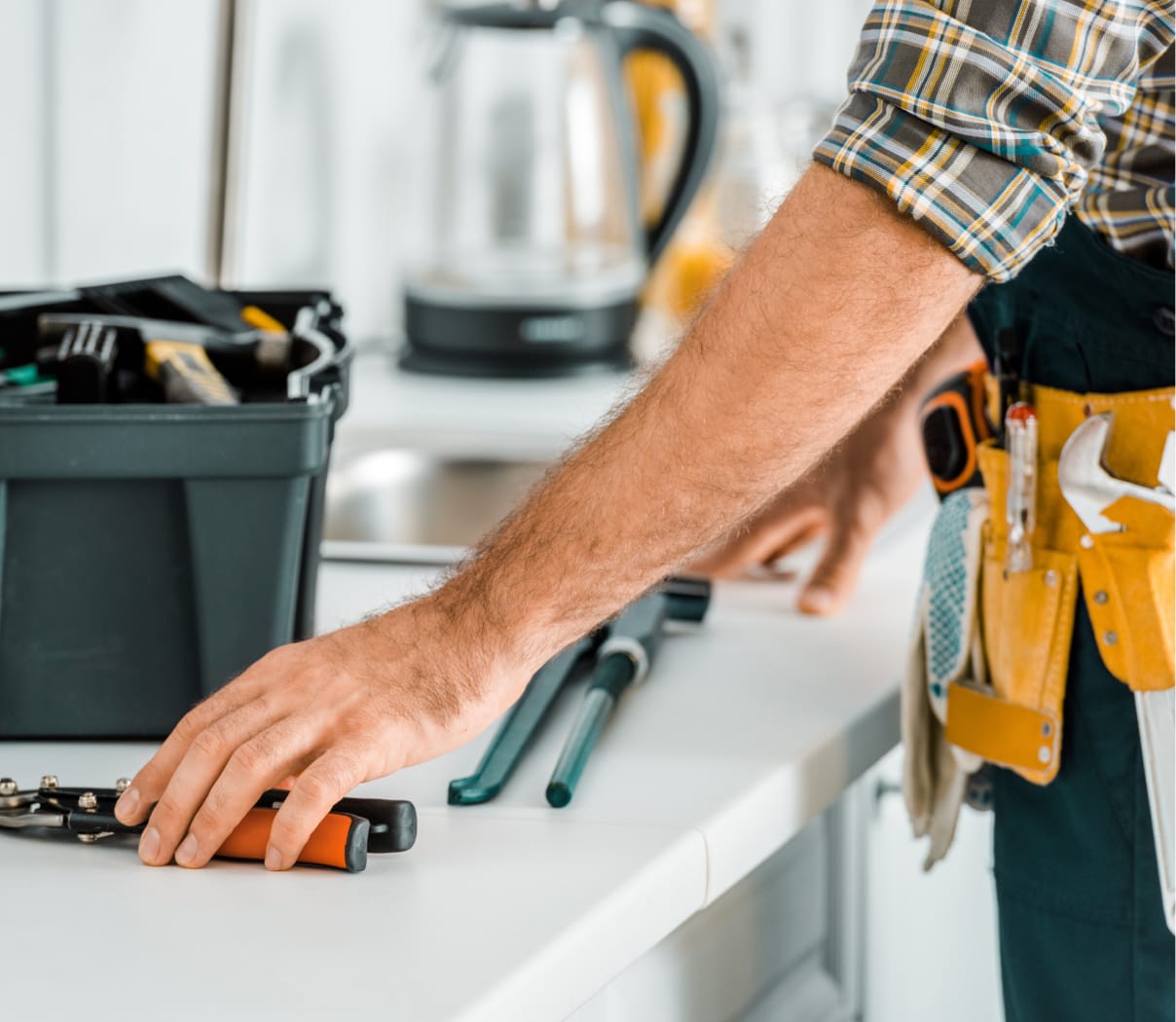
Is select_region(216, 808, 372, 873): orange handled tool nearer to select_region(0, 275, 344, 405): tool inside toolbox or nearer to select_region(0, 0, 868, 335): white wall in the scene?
select_region(0, 275, 344, 405): tool inside toolbox

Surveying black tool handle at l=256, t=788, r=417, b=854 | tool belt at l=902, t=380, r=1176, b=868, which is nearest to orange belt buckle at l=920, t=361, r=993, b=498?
tool belt at l=902, t=380, r=1176, b=868

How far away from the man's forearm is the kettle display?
0.99m

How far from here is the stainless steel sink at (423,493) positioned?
4.60 feet

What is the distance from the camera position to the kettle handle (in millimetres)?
1669

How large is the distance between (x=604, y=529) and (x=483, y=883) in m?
0.15

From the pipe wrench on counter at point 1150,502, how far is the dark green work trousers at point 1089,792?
24mm

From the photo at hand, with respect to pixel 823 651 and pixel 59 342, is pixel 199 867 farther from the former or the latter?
pixel 823 651

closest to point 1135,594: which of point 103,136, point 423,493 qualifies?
point 423,493

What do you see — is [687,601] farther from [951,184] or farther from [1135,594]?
[951,184]

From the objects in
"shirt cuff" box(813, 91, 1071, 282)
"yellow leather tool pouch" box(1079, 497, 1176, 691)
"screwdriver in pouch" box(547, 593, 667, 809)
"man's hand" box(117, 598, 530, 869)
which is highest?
"shirt cuff" box(813, 91, 1071, 282)

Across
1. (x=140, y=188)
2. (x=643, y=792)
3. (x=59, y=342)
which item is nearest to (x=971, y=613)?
(x=643, y=792)

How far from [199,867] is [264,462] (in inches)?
7.2

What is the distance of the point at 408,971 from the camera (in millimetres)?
536

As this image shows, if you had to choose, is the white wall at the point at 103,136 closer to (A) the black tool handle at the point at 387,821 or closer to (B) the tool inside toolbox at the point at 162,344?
(B) the tool inside toolbox at the point at 162,344
